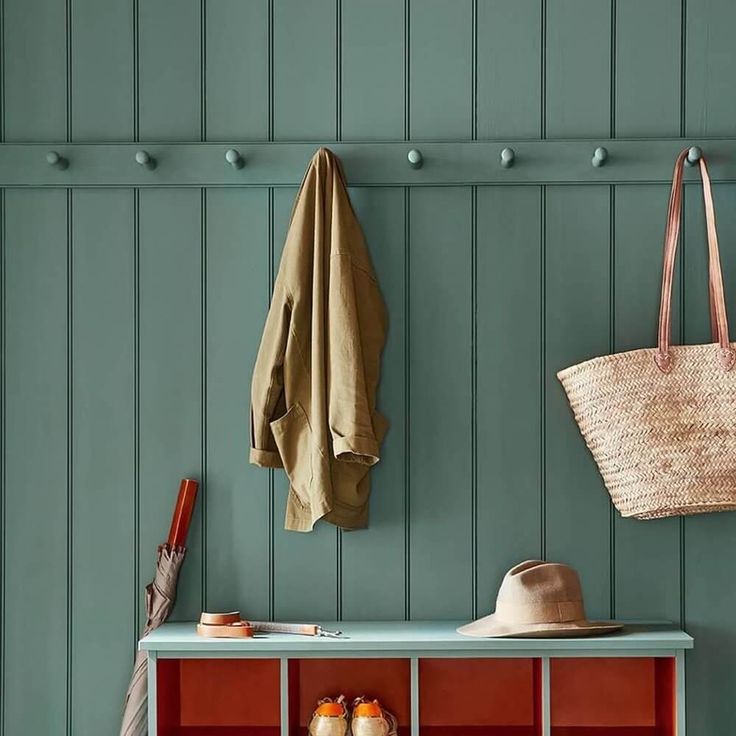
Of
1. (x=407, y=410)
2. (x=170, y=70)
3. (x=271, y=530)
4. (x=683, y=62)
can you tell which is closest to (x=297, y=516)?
(x=271, y=530)

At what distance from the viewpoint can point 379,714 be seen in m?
2.06

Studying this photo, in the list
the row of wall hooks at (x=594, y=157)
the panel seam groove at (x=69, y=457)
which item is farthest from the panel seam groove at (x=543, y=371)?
the panel seam groove at (x=69, y=457)

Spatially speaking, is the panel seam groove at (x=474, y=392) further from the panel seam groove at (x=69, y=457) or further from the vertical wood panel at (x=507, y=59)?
the panel seam groove at (x=69, y=457)

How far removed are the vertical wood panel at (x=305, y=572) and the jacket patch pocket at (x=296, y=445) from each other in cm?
11

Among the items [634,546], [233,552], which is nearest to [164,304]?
[233,552]

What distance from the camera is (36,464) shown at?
230 cm

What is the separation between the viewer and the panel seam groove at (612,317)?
227 cm

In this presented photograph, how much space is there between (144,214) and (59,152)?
0.22 m

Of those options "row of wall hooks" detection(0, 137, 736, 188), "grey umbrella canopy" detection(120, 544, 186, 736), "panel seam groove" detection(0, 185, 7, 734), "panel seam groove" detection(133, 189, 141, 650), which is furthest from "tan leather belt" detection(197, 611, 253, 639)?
"row of wall hooks" detection(0, 137, 736, 188)

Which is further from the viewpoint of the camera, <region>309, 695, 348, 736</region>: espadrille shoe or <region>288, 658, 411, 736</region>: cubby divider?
<region>288, 658, 411, 736</region>: cubby divider

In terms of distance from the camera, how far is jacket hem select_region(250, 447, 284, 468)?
7.22ft

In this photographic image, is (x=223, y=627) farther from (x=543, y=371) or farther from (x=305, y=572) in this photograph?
(x=543, y=371)

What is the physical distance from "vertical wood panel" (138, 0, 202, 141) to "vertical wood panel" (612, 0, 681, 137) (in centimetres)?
92

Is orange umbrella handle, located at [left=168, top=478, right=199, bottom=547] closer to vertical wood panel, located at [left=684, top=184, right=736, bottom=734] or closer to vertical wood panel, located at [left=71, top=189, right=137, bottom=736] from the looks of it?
vertical wood panel, located at [left=71, top=189, right=137, bottom=736]
